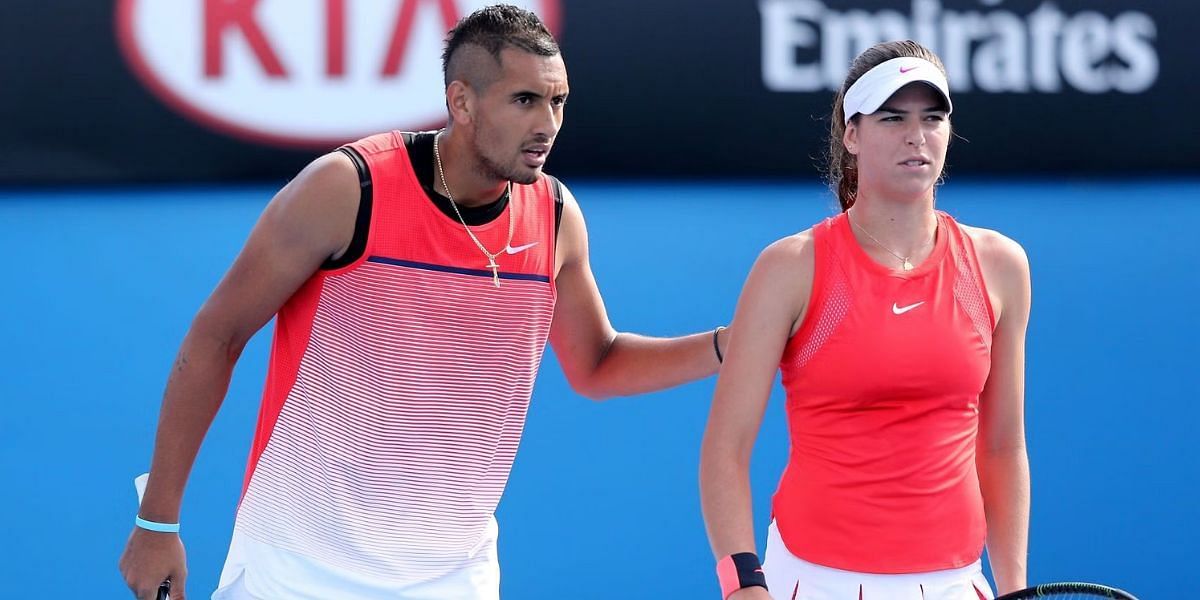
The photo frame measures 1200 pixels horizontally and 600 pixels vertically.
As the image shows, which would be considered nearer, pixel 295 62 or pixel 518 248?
pixel 518 248

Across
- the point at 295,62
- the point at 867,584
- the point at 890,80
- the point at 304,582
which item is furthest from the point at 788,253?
the point at 295,62

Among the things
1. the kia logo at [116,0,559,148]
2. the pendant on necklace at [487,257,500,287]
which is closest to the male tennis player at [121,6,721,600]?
the pendant on necklace at [487,257,500,287]

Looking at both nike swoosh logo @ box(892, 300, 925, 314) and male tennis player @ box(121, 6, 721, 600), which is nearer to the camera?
nike swoosh logo @ box(892, 300, 925, 314)

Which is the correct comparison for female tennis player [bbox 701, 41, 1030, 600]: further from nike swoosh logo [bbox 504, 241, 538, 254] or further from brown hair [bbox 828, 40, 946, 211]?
nike swoosh logo [bbox 504, 241, 538, 254]

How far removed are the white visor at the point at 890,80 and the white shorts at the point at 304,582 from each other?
105 cm

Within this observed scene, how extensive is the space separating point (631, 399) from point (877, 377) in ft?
6.81

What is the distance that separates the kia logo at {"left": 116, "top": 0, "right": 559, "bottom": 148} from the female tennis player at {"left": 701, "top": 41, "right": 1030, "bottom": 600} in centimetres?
181

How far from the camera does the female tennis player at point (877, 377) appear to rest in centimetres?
240

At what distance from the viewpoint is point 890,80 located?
8.01 feet

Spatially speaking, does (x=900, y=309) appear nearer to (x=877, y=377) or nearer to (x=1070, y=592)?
(x=877, y=377)

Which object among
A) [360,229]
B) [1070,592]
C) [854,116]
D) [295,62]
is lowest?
[1070,592]

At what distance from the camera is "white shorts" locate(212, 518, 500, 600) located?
106 inches

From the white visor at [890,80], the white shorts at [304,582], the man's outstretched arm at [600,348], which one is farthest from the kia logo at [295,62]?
the white visor at [890,80]

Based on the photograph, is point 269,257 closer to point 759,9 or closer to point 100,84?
point 100,84
